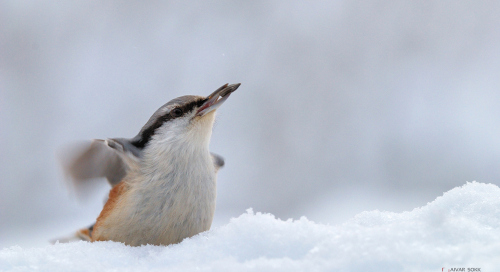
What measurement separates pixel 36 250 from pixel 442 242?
1.15m

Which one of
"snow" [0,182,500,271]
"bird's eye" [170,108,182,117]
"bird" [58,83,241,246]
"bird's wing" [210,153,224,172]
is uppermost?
"bird's eye" [170,108,182,117]

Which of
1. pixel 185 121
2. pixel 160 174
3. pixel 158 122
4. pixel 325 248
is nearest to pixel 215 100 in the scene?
pixel 185 121

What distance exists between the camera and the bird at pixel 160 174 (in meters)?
1.65

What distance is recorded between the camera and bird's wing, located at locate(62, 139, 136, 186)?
1.71 metres

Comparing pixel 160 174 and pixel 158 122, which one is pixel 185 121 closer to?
pixel 158 122

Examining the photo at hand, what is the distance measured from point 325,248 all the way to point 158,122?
1092mm

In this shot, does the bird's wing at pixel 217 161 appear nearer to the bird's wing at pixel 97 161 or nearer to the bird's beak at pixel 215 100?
the bird's beak at pixel 215 100

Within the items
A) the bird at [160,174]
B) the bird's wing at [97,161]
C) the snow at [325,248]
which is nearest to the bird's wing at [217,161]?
the bird at [160,174]

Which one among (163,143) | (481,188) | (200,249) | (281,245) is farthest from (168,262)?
(481,188)

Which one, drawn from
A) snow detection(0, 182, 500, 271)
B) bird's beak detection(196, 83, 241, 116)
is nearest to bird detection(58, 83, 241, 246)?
bird's beak detection(196, 83, 241, 116)

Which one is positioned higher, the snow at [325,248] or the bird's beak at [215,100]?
the bird's beak at [215,100]

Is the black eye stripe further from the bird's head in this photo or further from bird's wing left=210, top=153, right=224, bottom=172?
bird's wing left=210, top=153, right=224, bottom=172

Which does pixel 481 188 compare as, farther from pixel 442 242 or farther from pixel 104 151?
pixel 104 151

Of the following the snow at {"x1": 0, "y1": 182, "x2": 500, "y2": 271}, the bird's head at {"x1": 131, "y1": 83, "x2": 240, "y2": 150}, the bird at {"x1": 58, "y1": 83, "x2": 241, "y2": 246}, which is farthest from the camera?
the bird's head at {"x1": 131, "y1": 83, "x2": 240, "y2": 150}
